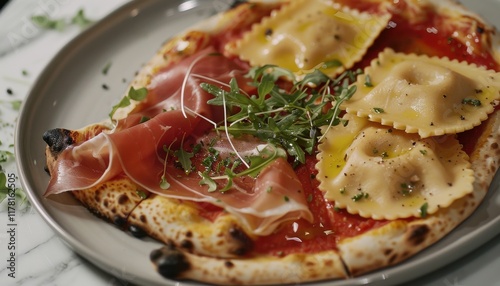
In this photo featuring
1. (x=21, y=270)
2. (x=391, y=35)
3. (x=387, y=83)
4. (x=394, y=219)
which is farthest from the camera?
(x=391, y=35)

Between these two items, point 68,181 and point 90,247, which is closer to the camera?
point 90,247

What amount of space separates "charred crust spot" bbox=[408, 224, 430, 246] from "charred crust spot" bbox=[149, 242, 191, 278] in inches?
54.7

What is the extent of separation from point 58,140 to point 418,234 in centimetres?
275

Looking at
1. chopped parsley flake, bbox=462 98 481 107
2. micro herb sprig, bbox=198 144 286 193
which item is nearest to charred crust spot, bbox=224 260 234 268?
micro herb sprig, bbox=198 144 286 193

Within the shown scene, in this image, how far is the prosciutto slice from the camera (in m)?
4.16

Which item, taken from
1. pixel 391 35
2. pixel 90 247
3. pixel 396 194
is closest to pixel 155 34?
pixel 391 35

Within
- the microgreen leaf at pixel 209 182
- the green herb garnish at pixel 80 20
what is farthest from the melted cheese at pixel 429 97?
the green herb garnish at pixel 80 20

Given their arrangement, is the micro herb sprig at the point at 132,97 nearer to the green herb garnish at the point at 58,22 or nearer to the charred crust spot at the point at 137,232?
the charred crust spot at the point at 137,232

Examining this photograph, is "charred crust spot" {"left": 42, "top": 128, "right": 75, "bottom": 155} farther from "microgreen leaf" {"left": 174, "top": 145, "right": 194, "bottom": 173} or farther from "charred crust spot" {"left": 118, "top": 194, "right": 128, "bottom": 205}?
"microgreen leaf" {"left": 174, "top": 145, "right": 194, "bottom": 173}

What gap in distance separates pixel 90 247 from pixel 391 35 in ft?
10.8

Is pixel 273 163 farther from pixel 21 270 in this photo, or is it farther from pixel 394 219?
pixel 21 270

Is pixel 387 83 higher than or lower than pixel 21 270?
higher

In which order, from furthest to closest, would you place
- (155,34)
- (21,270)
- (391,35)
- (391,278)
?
(155,34), (391,35), (21,270), (391,278)

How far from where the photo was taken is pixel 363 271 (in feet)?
12.7
